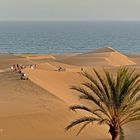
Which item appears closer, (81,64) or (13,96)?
(13,96)

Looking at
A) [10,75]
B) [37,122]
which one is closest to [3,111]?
[37,122]

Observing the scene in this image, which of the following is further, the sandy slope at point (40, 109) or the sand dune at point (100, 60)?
the sand dune at point (100, 60)

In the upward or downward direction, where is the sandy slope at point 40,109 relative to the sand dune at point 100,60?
upward

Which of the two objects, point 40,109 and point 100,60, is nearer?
point 40,109

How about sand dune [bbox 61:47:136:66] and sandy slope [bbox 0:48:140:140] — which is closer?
sandy slope [bbox 0:48:140:140]

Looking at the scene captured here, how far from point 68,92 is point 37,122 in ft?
34.6

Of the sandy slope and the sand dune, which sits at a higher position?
the sandy slope

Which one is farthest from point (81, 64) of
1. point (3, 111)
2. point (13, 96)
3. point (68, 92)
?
point (3, 111)

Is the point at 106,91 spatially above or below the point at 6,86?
above

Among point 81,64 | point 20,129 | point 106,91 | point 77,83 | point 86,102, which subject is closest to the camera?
point 106,91

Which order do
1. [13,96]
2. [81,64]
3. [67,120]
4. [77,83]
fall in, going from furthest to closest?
[81,64] → [77,83] → [13,96] → [67,120]

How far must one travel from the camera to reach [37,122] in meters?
26.2

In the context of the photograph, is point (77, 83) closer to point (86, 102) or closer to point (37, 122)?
point (86, 102)

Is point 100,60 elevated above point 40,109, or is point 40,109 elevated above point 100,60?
point 40,109
